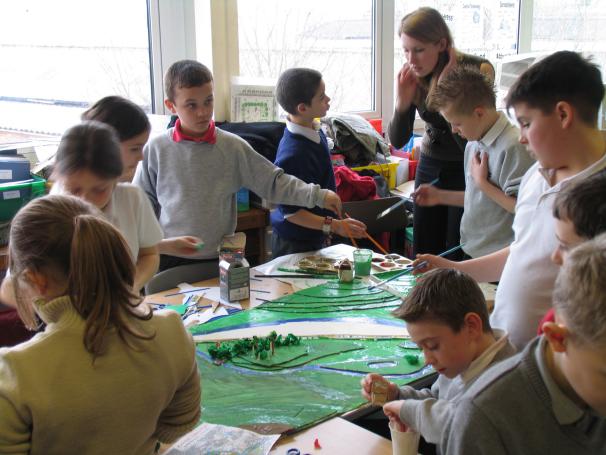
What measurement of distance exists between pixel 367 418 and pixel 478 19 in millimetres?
3830

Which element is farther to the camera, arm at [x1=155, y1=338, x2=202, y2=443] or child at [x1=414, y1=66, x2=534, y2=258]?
child at [x1=414, y1=66, x2=534, y2=258]

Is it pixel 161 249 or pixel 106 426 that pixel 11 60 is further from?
pixel 106 426

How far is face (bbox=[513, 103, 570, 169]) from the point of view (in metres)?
1.42

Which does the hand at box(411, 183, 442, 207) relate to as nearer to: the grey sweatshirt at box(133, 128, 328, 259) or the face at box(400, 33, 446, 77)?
the grey sweatshirt at box(133, 128, 328, 259)

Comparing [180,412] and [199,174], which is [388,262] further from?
[180,412]

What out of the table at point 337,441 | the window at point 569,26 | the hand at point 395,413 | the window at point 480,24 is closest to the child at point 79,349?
the table at point 337,441

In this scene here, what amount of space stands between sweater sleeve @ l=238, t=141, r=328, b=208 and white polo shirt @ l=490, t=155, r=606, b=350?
1.04m

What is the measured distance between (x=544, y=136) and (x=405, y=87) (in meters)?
1.57

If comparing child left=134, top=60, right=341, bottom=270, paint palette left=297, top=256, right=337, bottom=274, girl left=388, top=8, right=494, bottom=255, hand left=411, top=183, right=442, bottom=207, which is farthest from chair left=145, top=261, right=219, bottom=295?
girl left=388, top=8, right=494, bottom=255

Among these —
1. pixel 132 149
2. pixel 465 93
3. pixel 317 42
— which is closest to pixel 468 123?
pixel 465 93

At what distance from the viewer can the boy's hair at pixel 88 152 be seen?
5.33ft

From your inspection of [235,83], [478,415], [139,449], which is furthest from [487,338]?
[235,83]

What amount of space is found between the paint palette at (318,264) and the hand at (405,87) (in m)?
0.96

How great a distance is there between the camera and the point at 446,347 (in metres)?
1.30
